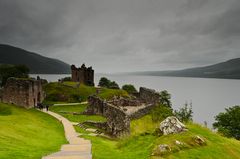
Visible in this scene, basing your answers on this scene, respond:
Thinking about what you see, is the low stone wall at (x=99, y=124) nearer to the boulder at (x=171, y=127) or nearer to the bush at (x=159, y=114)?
the bush at (x=159, y=114)

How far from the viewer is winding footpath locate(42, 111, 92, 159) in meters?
20.8

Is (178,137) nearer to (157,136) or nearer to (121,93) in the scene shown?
(157,136)

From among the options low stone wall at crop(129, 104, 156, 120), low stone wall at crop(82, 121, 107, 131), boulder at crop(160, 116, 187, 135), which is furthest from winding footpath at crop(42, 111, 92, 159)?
low stone wall at crop(129, 104, 156, 120)

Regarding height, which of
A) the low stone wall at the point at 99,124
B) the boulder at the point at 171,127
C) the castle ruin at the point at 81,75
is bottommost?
the low stone wall at the point at 99,124

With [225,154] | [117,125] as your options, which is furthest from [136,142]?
[117,125]

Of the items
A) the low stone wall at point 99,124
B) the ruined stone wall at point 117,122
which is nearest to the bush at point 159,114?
the low stone wall at point 99,124

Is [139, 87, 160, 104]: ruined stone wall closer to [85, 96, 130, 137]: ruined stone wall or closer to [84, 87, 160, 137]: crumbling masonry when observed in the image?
[84, 87, 160, 137]: crumbling masonry

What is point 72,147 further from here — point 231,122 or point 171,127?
point 231,122

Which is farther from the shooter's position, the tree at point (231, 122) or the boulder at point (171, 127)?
the tree at point (231, 122)

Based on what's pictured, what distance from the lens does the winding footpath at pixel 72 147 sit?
20.8 m

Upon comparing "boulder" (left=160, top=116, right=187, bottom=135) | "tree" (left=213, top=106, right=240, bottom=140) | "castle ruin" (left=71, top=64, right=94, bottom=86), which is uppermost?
"castle ruin" (left=71, top=64, right=94, bottom=86)

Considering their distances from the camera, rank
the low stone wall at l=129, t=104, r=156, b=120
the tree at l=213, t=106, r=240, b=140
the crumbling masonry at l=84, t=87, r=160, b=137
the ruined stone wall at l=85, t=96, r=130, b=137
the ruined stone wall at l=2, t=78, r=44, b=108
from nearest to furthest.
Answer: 1. the ruined stone wall at l=85, t=96, r=130, b=137
2. the crumbling masonry at l=84, t=87, r=160, b=137
3. the low stone wall at l=129, t=104, r=156, b=120
4. the tree at l=213, t=106, r=240, b=140
5. the ruined stone wall at l=2, t=78, r=44, b=108

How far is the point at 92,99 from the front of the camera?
6047cm

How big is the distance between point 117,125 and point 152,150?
928 inches
